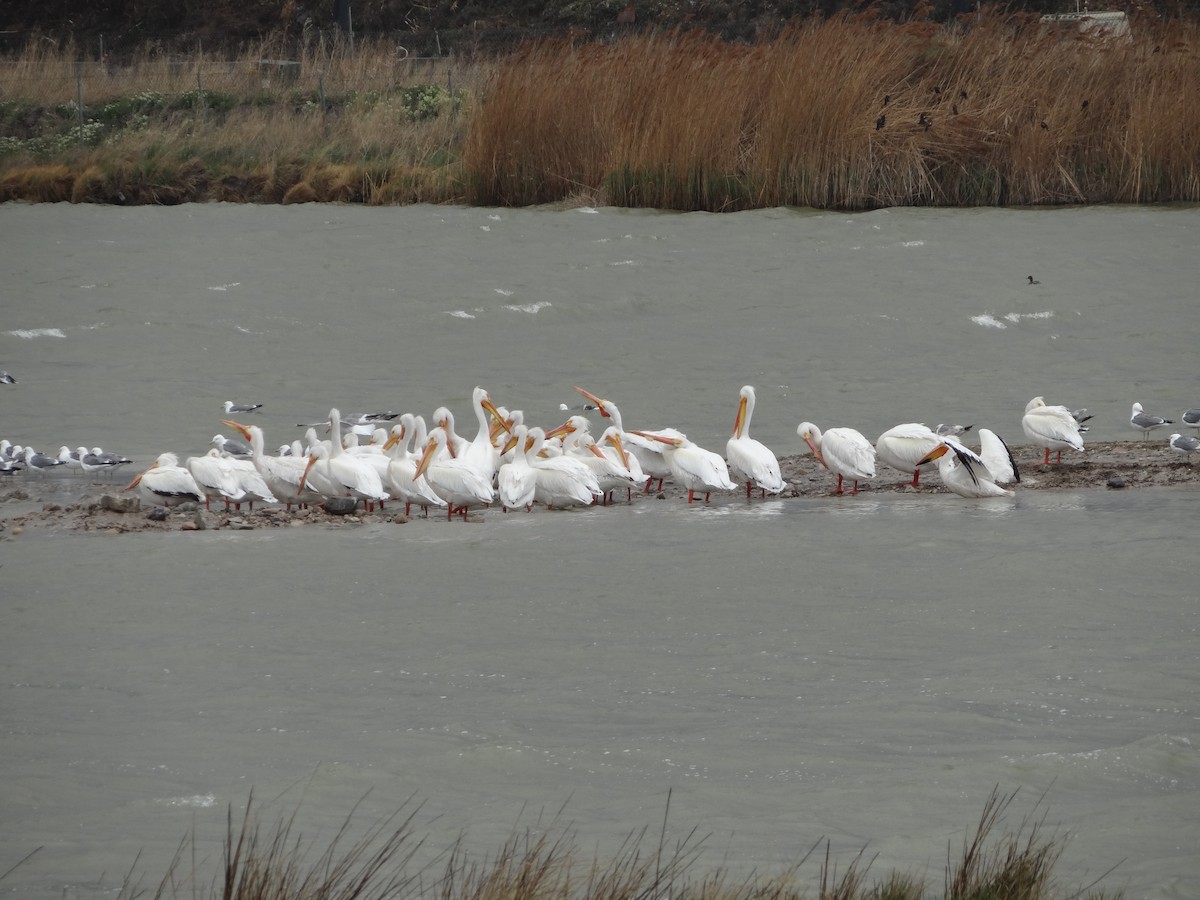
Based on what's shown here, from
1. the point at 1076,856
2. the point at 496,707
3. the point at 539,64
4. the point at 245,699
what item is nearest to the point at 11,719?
the point at 245,699

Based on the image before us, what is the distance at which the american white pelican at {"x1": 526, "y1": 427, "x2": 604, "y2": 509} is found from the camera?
9.12m

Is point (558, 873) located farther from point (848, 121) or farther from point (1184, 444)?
point (848, 121)

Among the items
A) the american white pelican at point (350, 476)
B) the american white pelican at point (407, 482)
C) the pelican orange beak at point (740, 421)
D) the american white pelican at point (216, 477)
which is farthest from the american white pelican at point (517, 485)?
the american white pelican at point (216, 477)

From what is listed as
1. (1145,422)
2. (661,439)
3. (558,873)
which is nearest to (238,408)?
(661,439)

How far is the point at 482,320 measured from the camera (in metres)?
14.9

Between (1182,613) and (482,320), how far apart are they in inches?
363

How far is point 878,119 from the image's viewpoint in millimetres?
17547

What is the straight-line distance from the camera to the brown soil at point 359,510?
343 inches

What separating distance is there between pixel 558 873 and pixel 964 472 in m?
5.42

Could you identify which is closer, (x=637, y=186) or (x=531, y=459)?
(x=531, y=459)

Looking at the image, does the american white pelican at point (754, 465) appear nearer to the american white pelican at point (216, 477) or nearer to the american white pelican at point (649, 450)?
the american white pelican at point (649, 450)

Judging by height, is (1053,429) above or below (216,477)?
above

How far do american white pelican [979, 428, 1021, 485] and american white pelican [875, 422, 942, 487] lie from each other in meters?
0.26

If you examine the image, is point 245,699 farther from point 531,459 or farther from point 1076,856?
point 531,459
